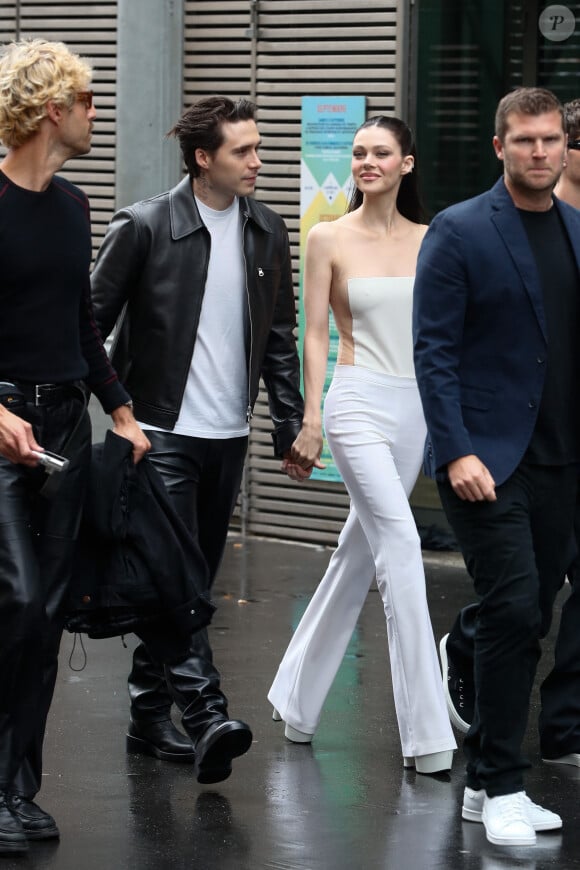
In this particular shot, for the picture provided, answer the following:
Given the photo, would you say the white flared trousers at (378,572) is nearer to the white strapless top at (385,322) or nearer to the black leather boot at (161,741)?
the white strapless top at (385,322)

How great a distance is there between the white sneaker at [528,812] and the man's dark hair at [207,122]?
87.9 inches

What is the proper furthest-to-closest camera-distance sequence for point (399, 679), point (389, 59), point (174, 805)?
point (389, 59)
point (399, 679)
point (174, 805)

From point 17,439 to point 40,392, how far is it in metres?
0.26

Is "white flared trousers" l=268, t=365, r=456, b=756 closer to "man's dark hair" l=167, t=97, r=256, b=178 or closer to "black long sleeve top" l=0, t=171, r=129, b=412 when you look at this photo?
"man's dark hair" l=167, t=97, r=256, b=178

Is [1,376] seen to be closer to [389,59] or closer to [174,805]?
[174,805]

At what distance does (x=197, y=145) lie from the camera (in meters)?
5.94

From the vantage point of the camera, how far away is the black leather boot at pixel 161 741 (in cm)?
591

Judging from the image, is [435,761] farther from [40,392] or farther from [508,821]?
[40,392]

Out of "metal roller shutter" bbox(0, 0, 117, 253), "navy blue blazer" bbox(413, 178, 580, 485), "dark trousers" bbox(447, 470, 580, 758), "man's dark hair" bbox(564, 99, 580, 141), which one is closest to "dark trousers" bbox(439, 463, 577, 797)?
"navy blue blazer" bbox(413, 178, 580, 485)

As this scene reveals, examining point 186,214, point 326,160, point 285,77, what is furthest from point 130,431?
point 285,77

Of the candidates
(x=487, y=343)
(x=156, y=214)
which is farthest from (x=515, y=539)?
(x=156, y=214)

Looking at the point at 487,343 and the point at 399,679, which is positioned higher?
the point at 487,343

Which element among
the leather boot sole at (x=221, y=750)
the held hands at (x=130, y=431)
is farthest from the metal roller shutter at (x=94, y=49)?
the leather boot sole at (x=221, y=750)

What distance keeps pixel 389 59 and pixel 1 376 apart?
5.54m
